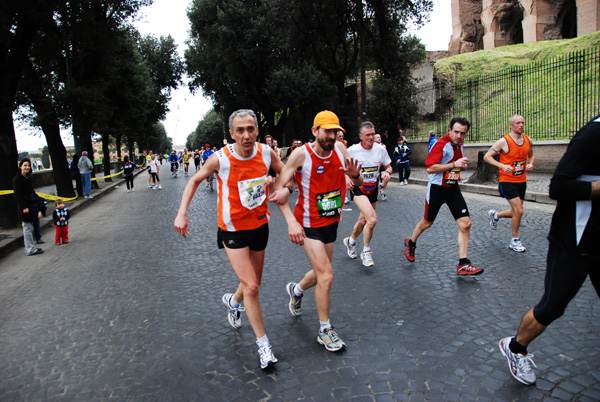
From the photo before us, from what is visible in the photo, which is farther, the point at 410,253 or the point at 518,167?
the point at 518,167

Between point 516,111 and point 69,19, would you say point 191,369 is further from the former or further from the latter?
point 516,111

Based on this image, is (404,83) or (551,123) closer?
(551,123)

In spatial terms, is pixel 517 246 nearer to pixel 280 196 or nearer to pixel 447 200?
pixel 447 200

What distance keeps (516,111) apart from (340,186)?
18.3 meters

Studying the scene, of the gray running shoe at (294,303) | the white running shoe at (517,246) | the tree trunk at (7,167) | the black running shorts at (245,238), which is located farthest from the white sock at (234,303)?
the tree trunk at (7,167)

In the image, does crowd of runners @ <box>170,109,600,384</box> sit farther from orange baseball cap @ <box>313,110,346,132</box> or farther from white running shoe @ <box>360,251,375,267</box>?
white running shoe @ <box>360,251,375,267</box>

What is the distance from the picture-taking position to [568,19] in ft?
105

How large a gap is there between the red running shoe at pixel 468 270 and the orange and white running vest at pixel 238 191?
2739 mm

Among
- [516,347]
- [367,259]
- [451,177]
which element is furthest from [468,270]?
[516,347]

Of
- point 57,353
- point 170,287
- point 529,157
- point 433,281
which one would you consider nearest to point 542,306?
point 433,281

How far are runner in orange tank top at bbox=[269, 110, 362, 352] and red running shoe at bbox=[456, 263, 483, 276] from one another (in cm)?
202

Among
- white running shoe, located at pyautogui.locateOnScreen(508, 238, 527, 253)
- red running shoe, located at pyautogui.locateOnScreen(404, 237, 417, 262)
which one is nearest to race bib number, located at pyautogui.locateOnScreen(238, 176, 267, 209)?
red running shoe, located at pyautogui.locateOnScreen(404, 237, 417, 262)

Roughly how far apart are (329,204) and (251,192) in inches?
27.4

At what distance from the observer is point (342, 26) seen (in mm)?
26469
